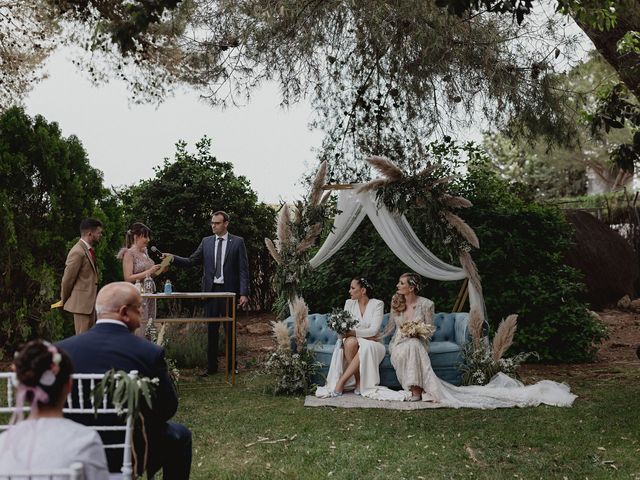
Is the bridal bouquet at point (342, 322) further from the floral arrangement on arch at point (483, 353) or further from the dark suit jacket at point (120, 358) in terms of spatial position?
the dark suit jacket at point (120, 358)

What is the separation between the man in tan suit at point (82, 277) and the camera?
6613 millimetres

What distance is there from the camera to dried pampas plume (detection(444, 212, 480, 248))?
748 cm

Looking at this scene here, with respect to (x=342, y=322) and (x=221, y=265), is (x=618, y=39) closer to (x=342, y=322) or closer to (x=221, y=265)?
(x=342, y=322)

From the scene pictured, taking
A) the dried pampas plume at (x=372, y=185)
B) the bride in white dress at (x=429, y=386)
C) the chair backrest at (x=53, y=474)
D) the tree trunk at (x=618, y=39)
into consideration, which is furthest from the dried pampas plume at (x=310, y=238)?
the chair backrest at (x=53, y=474)

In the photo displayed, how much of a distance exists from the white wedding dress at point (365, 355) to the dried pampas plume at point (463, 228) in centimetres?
106

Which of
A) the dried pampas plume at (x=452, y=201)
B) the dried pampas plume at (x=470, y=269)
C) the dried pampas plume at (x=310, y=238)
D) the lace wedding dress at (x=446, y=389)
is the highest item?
the dried pampas plume at (x=452, y=201)

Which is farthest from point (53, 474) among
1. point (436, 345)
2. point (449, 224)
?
point (449, 224)

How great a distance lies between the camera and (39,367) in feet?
6.79

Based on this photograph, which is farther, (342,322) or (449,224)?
(449,224)

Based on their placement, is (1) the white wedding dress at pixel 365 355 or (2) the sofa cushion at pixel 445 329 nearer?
(1) the white wedding dress at pixel 365 355

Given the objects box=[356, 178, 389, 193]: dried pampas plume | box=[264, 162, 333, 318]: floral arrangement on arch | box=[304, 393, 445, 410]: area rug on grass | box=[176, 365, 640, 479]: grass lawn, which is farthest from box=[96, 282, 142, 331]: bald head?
box=[356, 178, 389, 193]: dried pampas plume

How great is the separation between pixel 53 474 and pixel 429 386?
16.8 feet

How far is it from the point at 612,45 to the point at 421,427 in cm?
452

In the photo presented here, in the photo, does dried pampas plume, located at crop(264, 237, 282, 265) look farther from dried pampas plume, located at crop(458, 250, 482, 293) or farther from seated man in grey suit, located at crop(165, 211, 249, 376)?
dried pampas plume, located at crop(458, 250, 482, 293)
